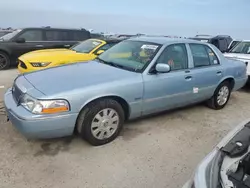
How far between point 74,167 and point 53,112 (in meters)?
0.71

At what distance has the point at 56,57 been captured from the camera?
6.44 meters

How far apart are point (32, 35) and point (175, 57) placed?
7.05 m

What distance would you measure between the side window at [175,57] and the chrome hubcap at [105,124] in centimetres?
118

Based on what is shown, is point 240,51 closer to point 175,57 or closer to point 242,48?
point 242,48

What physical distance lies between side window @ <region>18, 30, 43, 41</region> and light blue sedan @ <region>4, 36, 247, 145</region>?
19.7ft

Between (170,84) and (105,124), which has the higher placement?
(170,84)

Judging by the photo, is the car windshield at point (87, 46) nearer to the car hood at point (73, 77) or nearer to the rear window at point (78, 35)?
the rear window at point (78, 35)

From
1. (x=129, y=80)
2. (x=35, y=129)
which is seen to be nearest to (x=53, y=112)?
(x=35, y=129)

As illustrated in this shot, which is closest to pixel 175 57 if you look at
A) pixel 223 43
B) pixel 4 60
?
pixel 4 60

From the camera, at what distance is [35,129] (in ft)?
9.64

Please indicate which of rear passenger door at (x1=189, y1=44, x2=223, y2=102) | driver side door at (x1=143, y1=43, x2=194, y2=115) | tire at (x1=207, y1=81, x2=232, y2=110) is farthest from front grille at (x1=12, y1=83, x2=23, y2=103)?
tire at (x1=207, y1=81, x2=232, y2=110)

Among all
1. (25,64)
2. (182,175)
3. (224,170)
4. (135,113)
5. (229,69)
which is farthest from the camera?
(25,64)

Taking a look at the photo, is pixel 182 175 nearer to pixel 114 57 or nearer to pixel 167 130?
pixel 167 130

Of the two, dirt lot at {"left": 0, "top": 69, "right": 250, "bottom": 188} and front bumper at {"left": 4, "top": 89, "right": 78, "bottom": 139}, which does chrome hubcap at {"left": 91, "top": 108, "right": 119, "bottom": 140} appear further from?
front bumper at {"left": 4, "top": 89, "right": 78, "bottom": 139}
